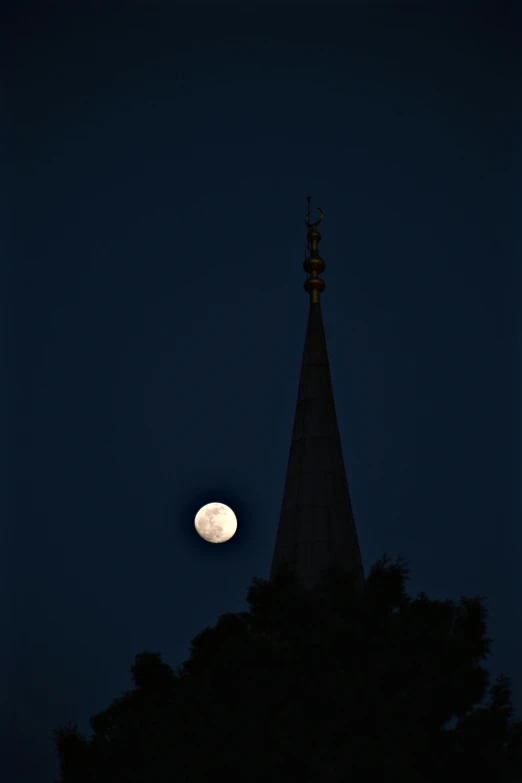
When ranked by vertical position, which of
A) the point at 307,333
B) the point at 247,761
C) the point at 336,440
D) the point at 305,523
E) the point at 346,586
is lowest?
the point at 247,761

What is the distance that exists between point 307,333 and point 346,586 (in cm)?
1259

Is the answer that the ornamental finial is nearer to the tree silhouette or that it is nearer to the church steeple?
the church steeple

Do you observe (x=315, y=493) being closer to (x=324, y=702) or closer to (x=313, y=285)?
(x=313, y=285)

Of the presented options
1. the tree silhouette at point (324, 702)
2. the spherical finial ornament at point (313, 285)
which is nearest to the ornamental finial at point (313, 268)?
the spherical finial ornament at point (313, 285)

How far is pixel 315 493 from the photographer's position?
3409cm

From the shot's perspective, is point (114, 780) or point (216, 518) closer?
point (114, 780)

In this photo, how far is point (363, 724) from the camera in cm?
2438

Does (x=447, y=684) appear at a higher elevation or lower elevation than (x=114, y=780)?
higher

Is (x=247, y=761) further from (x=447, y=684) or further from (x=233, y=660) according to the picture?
(x=447, y=684)

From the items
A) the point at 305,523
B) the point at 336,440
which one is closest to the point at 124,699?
the point at 305,523

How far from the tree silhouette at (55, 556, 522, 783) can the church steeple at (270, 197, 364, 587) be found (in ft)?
15.2

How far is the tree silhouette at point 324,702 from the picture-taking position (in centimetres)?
2380

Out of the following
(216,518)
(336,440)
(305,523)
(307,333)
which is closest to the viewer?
(305,523)

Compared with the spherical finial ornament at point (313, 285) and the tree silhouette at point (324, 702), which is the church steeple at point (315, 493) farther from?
the tree silhouette at point (324, 702)
